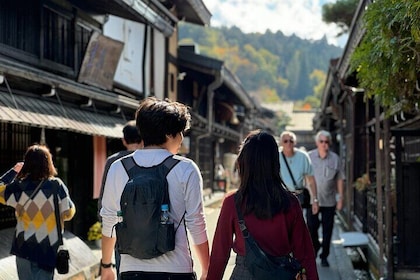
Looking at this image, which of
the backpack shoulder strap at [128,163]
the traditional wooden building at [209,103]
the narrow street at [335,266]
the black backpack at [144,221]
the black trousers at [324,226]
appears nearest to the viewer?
the black backpack at [144,221]

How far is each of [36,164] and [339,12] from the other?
40.4ft

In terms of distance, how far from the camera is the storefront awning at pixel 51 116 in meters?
7.25

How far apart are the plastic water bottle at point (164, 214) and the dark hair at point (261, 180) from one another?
1.55 feet

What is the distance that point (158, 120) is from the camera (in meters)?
3.94

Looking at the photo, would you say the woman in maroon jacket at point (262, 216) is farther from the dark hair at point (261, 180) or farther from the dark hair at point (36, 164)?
the dark hair at point (36, 164)

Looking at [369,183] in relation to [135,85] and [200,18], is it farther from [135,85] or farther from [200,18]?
[200,18]

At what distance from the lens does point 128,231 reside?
146 inches

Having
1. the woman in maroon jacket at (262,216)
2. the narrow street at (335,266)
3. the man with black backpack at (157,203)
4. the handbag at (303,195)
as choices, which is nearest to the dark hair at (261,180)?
the woman in maroon jacket at (262,216)

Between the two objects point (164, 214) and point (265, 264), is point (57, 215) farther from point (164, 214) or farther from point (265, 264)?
point (265, 264)

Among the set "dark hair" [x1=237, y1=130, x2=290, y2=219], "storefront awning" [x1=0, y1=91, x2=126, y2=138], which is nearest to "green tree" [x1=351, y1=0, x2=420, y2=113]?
"dark hair" [x1=237, y1=130, x2=290, y2=219]

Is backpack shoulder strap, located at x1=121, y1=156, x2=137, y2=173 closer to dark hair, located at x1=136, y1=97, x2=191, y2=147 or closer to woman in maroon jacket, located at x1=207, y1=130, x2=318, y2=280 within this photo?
dark hair, located at x1=136, y1=97, x2=191, y2=147

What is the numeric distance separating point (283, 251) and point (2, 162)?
626 centimetres

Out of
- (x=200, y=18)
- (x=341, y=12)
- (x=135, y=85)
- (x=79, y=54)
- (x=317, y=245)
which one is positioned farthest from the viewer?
(x=200, y=18)

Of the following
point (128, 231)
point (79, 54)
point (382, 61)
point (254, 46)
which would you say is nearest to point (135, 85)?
point (79, 54)
